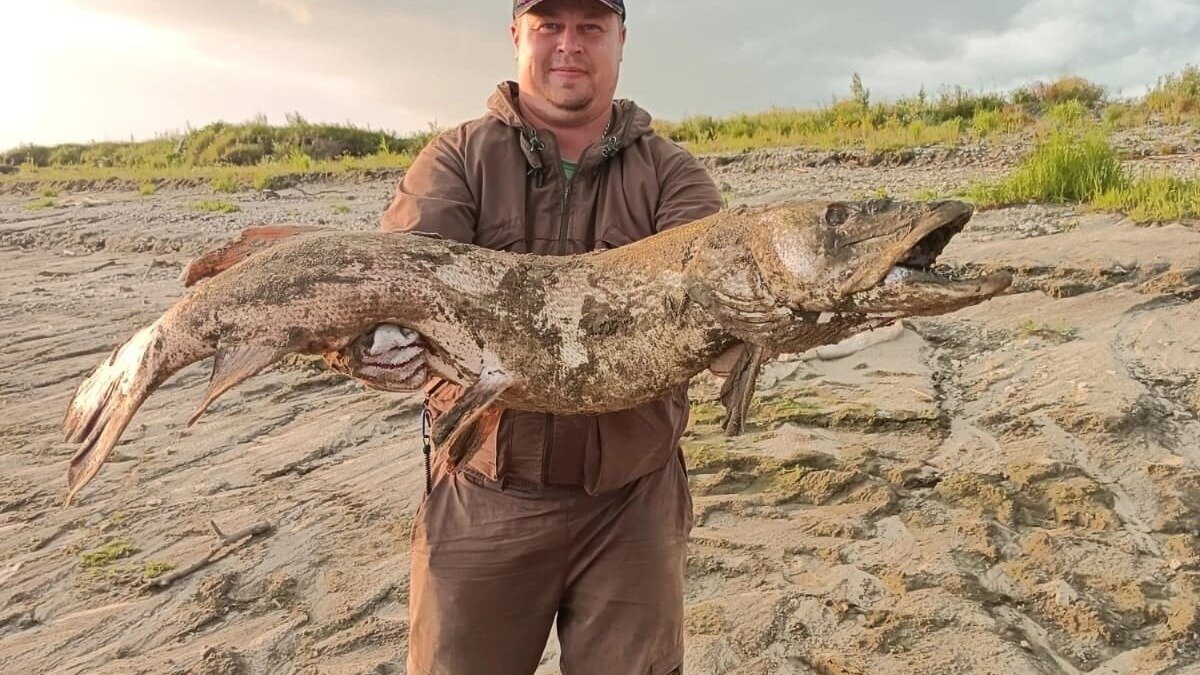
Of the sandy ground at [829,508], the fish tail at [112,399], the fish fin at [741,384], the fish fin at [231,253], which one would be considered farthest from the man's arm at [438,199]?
the sandy ground at [829,508]

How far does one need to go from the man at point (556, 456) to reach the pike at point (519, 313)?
0.91 feet

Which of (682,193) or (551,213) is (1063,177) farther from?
(551,213)

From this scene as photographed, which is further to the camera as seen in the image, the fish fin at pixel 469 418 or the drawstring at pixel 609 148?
the drawstring at pixel 609 148

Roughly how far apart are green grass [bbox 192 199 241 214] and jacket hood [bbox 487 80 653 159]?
10.4 meters

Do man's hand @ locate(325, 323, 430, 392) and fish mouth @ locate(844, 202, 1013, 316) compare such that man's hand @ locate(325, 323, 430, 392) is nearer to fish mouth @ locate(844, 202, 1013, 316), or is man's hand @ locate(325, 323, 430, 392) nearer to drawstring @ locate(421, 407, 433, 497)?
drawstring @ locate(421, 407, 433, 497)

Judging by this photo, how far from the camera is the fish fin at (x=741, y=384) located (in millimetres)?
2092

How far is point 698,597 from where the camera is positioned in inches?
143

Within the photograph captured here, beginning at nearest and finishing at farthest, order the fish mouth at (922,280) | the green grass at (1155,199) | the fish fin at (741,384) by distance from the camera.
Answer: the fish mouth at (922,280) → the fish fin at (741,384) → the green grass at (1155,199)

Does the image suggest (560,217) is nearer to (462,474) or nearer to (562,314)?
(562,314)

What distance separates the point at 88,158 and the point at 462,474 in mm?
22427

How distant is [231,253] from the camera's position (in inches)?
93.1

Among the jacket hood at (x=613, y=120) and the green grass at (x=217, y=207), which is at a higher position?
the jacket hood at (x=613, y=120)

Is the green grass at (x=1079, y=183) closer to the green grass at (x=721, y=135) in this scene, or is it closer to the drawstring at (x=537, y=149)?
the green grass at (x=721, y=135)

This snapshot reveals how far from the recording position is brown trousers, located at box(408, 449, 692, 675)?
2619 millimetres
